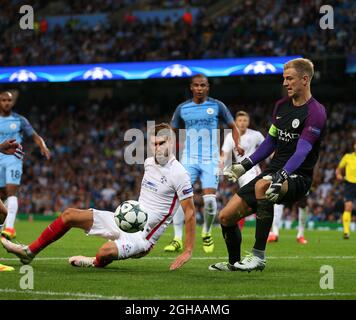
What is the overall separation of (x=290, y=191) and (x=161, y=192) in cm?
151

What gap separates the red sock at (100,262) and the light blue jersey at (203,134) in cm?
394

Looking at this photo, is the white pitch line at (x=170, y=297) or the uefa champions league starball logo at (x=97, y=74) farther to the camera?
the uefa champions league starball logo at (x=97, y=74)

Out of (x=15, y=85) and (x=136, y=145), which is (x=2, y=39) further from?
(x=136, y=145)

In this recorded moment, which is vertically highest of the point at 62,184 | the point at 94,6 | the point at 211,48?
the point at 94,6

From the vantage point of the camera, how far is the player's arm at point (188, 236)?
29.0 feet

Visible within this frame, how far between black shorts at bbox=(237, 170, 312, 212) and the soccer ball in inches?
42.9

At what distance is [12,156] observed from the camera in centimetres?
1423

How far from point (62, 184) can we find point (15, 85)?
5.11 meters

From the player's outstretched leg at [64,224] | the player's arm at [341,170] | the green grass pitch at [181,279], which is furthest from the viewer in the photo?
the player's arm at [341,170]

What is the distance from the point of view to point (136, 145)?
98.9ft

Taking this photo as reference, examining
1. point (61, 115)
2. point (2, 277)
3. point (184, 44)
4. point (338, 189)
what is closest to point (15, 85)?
point (61, 115)

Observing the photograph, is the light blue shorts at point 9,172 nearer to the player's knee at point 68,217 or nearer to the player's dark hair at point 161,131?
the player's knee at point 68,217

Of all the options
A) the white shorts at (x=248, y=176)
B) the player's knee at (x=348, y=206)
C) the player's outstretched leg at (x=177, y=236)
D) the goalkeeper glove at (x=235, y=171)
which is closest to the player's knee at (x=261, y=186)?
the goalkeeper glove at (x=235, y=171)

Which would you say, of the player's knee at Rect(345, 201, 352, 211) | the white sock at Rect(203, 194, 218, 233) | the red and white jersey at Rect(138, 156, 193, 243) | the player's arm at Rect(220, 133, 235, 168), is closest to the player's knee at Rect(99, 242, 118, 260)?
the red and white jersey at Rect(138, 156, 193, 243)
